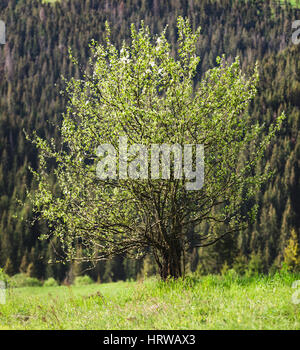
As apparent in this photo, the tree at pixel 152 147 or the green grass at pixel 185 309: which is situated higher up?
the tree at pixel 152 147

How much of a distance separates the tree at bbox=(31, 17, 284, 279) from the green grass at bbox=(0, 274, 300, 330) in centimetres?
196

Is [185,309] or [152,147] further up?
[152,147]

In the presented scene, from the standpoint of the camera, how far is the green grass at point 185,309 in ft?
27.1

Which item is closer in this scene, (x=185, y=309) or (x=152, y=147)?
(x=185, y=309)

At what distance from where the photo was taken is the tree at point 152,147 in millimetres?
12461

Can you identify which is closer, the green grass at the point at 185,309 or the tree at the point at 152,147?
the green grass at the point at 185,309

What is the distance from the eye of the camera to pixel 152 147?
40.2 feet

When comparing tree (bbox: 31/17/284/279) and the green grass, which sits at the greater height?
tree (bbox: 31/17/284/279)

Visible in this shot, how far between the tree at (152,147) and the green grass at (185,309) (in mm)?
1960

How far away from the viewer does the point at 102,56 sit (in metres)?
13.4

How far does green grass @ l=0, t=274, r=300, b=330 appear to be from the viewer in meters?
8.25

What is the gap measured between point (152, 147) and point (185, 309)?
483cm

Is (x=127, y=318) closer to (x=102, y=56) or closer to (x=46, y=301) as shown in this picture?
(x=46, y=301)

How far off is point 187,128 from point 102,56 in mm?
3581
